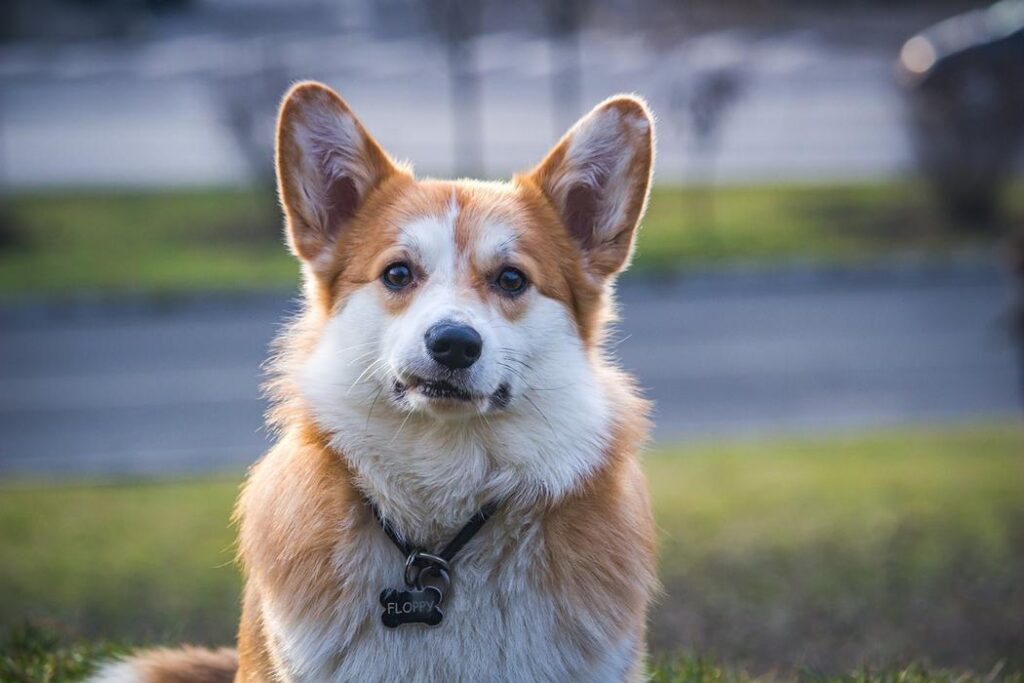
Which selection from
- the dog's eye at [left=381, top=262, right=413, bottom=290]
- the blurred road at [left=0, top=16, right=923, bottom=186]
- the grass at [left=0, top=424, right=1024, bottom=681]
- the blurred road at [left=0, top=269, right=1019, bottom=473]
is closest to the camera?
the dog's eye at [left=381, top=262, right=413, bottom=290]

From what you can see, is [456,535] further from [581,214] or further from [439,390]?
[581,214]

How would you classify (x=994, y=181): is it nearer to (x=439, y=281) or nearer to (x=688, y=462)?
(x=688, y=462)

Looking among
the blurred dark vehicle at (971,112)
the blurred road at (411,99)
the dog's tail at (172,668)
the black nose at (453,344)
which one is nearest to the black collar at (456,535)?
the black nose at (453,344)

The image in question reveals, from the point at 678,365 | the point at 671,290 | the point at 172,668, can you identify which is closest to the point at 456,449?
the point at 172,668

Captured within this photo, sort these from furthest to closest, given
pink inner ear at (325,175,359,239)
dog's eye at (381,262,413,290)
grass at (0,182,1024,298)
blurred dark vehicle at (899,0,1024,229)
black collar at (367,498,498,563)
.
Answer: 1. blurred dark vehicle at (899,0,1024,229)
2. grass at (0,182,1024,298)
3. pink inner ear at (325,175,359,239)
4. dog's eye at (381,262,413,290)
5. black collar at (367,498,498,563)

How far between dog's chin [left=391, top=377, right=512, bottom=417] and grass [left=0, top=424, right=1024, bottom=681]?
1.67 meters

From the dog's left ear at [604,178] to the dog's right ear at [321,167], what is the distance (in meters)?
0.60

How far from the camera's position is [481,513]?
3646 mm

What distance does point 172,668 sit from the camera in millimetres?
4191

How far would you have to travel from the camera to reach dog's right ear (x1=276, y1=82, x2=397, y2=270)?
3.92m

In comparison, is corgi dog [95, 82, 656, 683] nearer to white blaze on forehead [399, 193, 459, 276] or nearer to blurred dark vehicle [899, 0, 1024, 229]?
white blaze on forehead [399, 193, 459, 276]

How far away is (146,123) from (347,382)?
808 inches

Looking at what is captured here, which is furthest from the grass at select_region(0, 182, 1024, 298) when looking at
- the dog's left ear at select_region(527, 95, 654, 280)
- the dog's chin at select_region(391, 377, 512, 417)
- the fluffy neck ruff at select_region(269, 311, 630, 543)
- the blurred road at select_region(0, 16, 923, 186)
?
the dog's chin at select_region(391, 377, 512, 417)

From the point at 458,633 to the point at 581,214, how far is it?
158 centimetres
